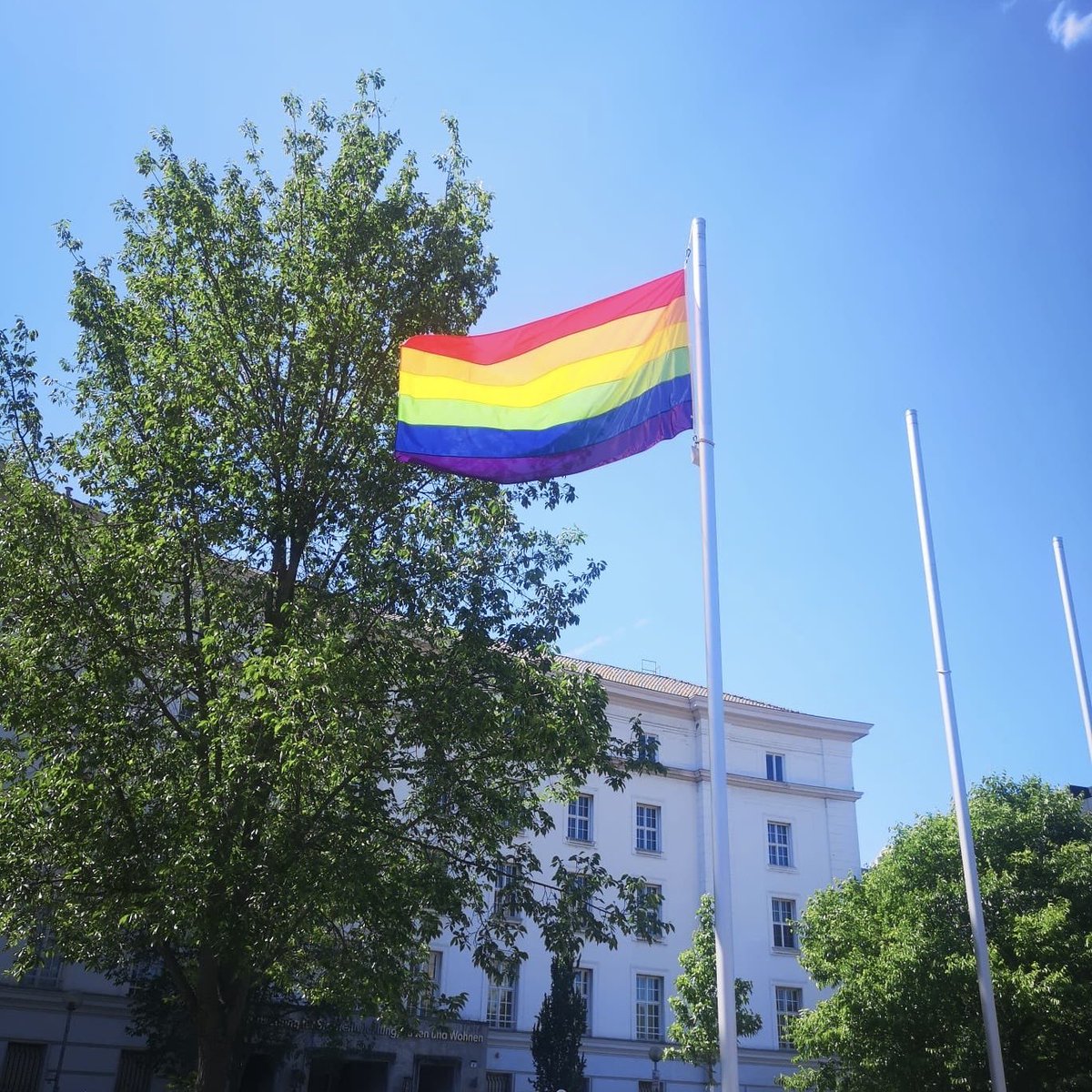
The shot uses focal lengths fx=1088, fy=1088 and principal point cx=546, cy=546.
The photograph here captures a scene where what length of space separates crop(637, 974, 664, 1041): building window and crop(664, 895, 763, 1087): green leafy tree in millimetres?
5963

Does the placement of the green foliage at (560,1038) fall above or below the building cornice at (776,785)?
below

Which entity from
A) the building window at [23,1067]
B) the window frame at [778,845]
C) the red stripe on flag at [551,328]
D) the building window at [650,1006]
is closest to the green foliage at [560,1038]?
the building window at [650,1006]

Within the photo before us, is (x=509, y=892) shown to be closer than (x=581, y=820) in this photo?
Yes

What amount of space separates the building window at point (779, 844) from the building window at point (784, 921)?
Answer: 1452 millimetres

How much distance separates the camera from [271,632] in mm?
14531

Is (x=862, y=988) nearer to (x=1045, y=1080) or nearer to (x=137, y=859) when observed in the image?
(x=1045, y=1080)

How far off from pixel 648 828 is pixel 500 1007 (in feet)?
29.8

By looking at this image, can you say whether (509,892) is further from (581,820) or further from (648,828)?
(648,828)

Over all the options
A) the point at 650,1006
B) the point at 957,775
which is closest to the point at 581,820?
the point at 650,1006

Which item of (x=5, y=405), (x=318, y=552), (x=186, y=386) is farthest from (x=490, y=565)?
(x=5, y=405)

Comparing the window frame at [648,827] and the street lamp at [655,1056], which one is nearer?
the street lamp at [655,1056]

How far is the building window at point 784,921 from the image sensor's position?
4300 centimetres

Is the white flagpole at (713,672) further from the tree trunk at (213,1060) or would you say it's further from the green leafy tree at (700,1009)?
the green leafy tree at (700,1009)

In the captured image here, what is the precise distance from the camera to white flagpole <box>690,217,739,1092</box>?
9.12 m
